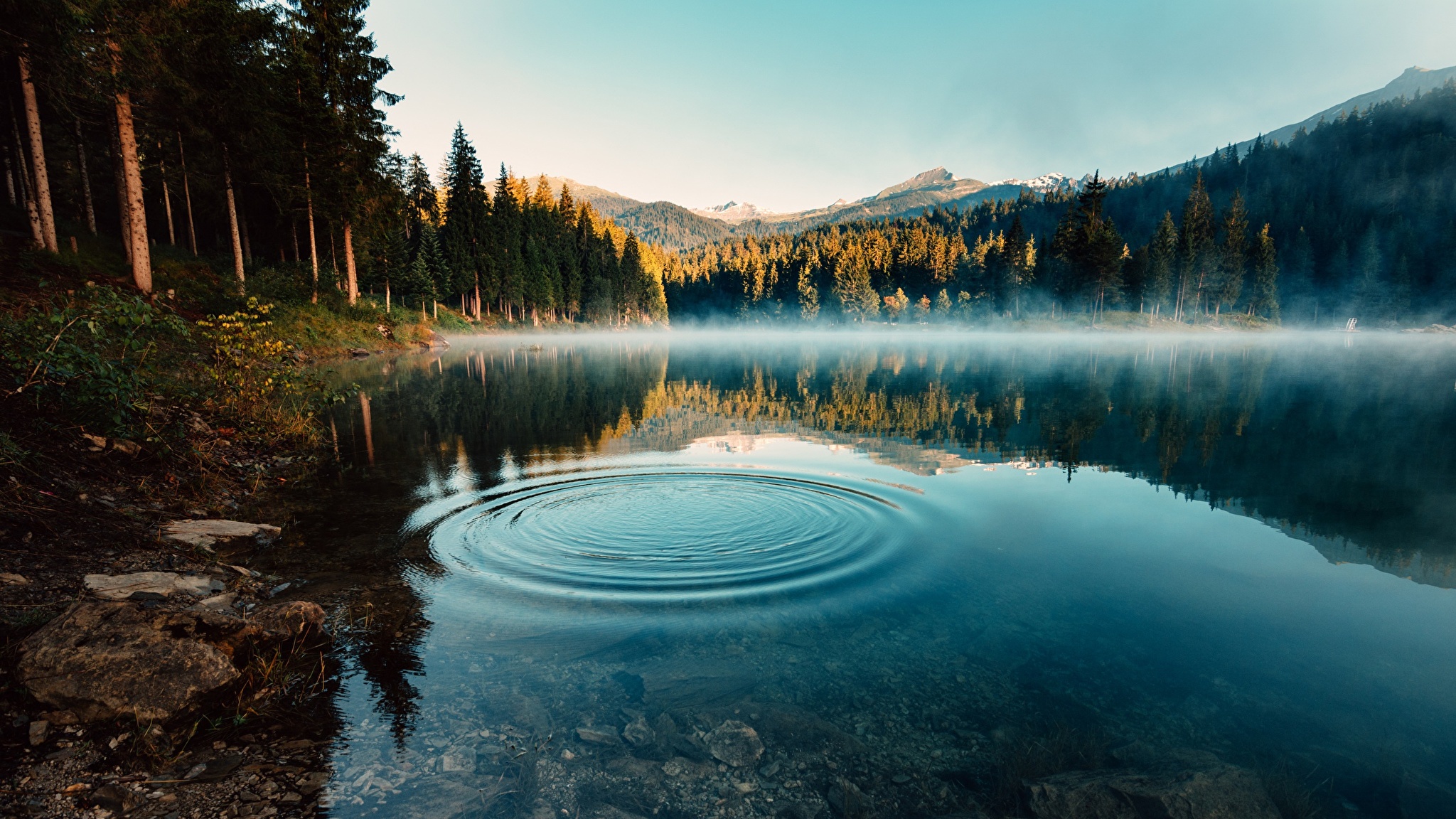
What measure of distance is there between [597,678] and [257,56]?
4461 cm

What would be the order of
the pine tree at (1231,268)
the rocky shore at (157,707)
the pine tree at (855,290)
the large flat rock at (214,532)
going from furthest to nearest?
1. the pine tree at (855,290)
2. the pine tree at (1231,268)
3. the large flat rock at (214,532)
4. the rocky shore at (157,707)

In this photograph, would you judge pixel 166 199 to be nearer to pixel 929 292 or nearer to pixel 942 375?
pixel 942 375

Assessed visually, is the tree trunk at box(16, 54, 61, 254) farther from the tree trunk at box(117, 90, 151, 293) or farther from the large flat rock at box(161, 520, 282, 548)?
the large flat rock at box(161, 520, 282, 548)

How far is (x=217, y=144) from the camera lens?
1339 inches

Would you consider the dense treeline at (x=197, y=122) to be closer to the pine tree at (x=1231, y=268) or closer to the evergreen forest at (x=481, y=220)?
the evergreen forest at (x=481, y=220)

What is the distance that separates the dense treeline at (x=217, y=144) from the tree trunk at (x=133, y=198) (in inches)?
2.1

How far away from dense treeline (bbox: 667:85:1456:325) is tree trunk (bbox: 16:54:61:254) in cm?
10148

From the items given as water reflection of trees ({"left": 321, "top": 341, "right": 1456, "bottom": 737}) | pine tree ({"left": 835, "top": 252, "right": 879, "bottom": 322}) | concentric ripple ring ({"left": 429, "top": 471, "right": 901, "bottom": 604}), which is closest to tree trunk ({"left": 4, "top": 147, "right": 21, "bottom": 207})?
water reflection of trees ({"left": 321, "top": 341, "right": 1456, "bottom": 737})

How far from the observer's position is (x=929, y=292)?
130 metres

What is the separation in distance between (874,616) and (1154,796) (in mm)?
2761

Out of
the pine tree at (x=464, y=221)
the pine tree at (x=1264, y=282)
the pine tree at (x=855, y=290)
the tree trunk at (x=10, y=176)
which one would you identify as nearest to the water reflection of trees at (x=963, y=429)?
the tree trunk at (x=10, y=176)

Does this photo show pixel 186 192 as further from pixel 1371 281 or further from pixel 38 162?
pixel 1371 281

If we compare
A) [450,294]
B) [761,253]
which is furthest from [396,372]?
[761,253]

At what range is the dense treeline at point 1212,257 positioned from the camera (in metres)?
97.6
